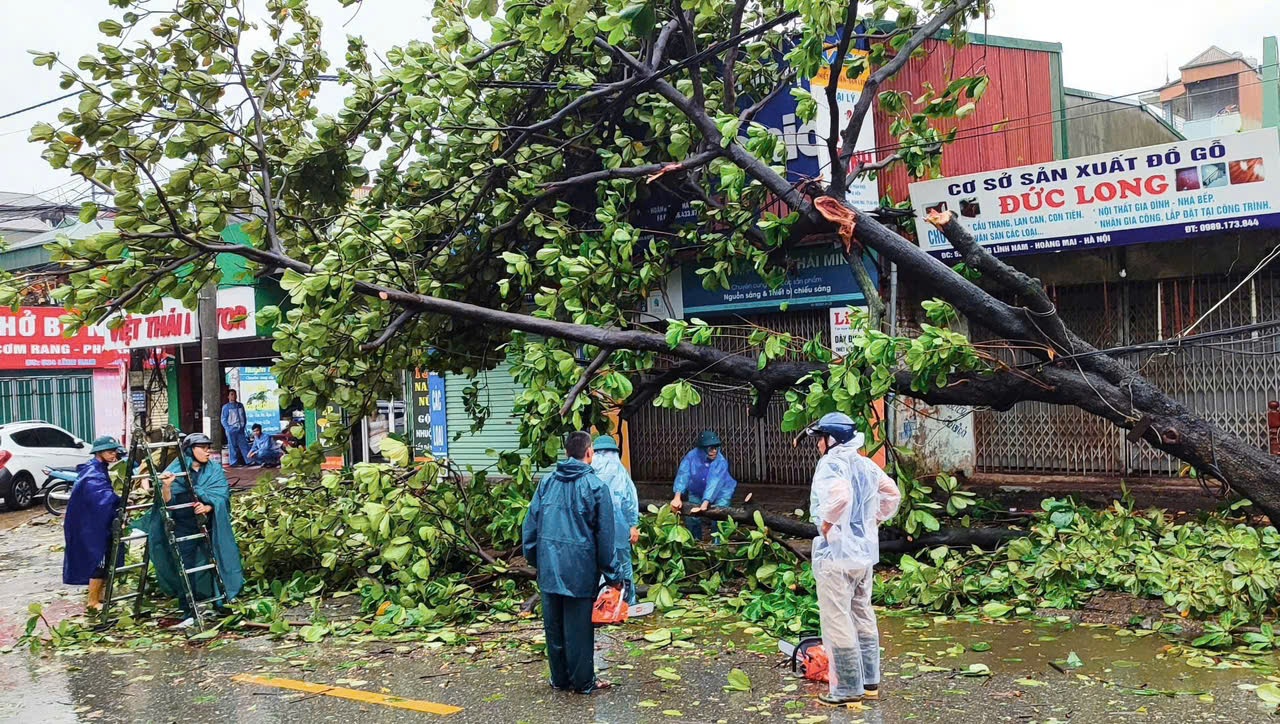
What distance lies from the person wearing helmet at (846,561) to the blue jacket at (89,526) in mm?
6534

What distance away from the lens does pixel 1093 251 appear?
477 inches


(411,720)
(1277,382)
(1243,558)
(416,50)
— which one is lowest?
(411,720)

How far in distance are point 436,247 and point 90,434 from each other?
66.8ft

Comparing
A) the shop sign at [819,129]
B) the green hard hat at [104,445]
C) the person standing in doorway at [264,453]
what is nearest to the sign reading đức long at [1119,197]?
the shop sign at [819,129]

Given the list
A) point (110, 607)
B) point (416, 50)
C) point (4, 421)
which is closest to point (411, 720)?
point (110, 607)

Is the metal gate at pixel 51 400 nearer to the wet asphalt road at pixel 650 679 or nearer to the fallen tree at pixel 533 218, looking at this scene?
the fallen tree at pixel 533 218

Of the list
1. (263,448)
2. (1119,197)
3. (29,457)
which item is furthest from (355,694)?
(263,448)

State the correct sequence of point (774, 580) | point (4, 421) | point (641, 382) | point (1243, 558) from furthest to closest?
point (4, 421) → point (641, 382) → point (774, 580) → point (1243, 558)

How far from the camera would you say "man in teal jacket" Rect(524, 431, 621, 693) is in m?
6.60

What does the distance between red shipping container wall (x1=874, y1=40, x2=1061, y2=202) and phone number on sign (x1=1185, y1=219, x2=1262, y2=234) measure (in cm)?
251

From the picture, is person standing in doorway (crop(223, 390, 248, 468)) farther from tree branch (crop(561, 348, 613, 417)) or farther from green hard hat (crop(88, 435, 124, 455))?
tree branch (crop(561, 348, 613, 417))

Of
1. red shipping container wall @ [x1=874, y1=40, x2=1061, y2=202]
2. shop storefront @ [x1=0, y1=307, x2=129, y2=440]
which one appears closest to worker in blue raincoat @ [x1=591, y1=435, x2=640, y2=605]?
red shipping container wall @ [x1=874, y1=40, x2=1061, y2=202]

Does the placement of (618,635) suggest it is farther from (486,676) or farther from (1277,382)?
(1277,382)

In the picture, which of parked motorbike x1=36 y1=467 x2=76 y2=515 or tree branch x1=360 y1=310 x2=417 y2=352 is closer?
tree branch x1=360 y1=310 x2=417 y2=352
